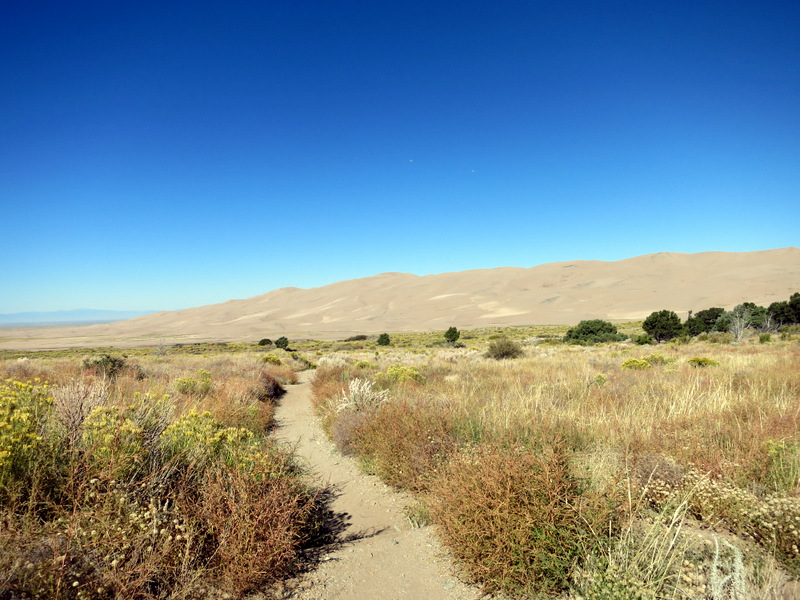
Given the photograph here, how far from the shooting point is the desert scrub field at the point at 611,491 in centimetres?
299

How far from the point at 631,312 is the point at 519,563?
104737mm

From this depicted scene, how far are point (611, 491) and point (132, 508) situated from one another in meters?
4.12

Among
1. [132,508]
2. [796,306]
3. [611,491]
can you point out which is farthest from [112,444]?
[796,306]

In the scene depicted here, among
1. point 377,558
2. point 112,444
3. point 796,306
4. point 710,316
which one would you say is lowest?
point 710,316

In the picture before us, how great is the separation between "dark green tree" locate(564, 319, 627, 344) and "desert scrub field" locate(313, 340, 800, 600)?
1096 inches

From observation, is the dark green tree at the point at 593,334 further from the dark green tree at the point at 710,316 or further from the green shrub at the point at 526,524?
the green shrub at the point at 526,524

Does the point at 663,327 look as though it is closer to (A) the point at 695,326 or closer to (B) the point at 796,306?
(A) the point at 695,326

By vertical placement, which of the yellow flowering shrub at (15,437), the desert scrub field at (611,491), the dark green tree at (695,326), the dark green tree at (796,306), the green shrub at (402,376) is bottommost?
the dark green tree at (695,326)

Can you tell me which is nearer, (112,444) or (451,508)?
(112,444)

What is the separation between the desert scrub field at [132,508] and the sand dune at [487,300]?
274ft

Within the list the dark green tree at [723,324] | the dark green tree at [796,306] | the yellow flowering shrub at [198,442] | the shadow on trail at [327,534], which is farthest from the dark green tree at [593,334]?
the yellow flowering shrub at [198,442]

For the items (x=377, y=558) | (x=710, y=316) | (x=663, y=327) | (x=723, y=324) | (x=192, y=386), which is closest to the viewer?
(x=377, y=558)

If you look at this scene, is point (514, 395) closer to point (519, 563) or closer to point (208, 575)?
point (519, 563)

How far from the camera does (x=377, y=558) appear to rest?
3943mm
